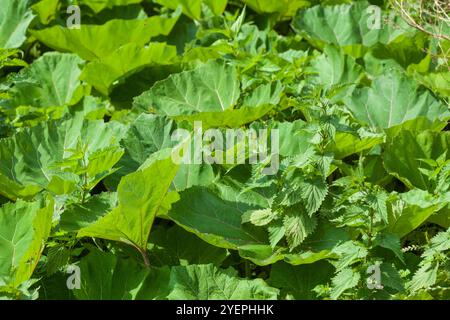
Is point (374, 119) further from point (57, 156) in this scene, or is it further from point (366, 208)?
point (57, 156)

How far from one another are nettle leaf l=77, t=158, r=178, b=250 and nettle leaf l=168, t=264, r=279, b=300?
0.73 feet

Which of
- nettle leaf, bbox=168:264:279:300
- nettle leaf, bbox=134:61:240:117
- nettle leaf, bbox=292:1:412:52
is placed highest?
nettle leaf, bbox=292:1:412:52

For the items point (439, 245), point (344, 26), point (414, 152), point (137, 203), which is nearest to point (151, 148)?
point (137, 203)

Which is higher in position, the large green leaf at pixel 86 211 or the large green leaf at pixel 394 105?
the large green leaf at pixel 394 105

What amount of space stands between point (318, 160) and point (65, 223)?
863 mm

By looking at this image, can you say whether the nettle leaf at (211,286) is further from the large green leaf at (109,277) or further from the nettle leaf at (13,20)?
the nettle leaf at (13,20)

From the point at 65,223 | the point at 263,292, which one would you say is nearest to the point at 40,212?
the point at 65,223

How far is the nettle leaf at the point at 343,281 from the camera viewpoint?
8.93ft

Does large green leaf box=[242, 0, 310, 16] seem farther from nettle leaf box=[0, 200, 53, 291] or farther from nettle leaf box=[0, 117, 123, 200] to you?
nettle leaf box=[0, 200, 53, 291]

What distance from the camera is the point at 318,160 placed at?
9.62ft

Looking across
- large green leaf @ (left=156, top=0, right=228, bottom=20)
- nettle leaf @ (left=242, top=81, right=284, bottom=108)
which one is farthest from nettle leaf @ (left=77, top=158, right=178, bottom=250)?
large green leaf @ (left=156, top=0, right=228, bottom=20)

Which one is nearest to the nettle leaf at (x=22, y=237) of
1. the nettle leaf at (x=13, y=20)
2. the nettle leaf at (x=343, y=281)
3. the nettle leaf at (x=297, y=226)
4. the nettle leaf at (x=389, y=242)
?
the nettle leaf at (x=297, y=226)

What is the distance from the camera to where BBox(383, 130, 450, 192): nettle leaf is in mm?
3498

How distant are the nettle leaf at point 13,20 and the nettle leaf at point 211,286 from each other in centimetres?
216
